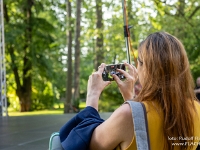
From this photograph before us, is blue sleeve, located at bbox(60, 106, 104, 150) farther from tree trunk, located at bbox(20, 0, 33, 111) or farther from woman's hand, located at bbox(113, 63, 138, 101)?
tree trunk, located at bbox(20, 0, 33, 111)

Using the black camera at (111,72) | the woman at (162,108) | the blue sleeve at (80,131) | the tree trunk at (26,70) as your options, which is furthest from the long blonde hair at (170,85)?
the tree trunk at (26,70)

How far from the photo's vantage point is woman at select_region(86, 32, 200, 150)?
152cm

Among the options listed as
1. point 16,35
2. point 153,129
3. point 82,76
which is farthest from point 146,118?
point 82,76

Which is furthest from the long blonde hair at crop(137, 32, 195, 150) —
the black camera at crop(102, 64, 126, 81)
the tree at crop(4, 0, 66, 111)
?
the tree at crop(4, 0, 66, 111)

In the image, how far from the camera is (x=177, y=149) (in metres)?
1.58

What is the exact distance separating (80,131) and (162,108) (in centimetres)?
31

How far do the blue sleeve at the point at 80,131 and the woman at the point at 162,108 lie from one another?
0.03m

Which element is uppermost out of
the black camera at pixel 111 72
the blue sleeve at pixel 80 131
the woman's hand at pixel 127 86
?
the black camera at pixel 111 72

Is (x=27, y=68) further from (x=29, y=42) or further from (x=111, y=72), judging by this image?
(x=111, y=72)

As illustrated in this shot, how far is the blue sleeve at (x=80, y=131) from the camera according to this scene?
5.24ft

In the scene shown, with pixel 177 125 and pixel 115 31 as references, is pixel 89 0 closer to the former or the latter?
pixel 115 31

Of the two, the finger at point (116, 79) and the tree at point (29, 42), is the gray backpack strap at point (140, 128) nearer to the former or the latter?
the finger at point (116, 79)

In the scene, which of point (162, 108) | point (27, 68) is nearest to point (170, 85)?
point (162, 108)

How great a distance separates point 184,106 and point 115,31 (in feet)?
60.7
